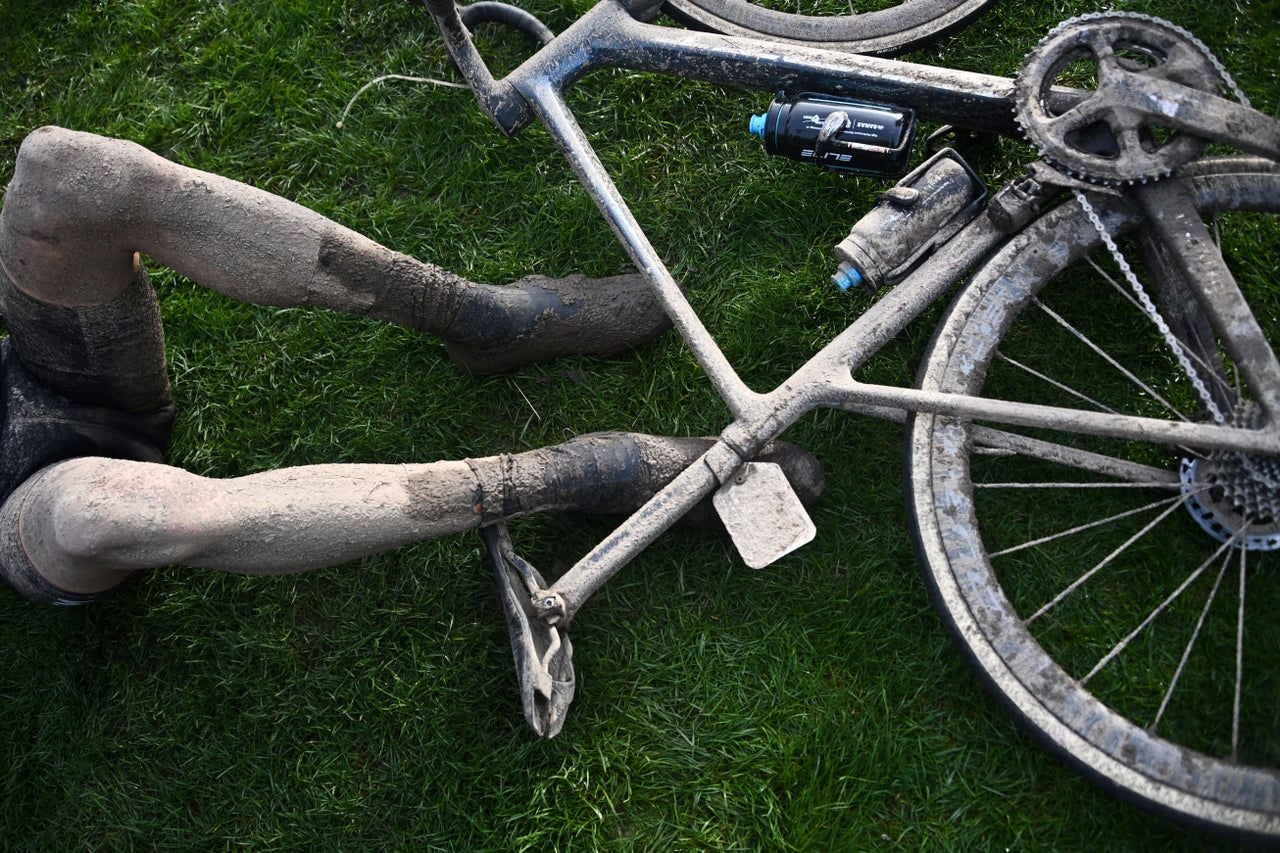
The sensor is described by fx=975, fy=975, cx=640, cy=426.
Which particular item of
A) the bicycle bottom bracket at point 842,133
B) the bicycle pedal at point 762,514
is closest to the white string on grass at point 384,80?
the bicycle bottom bracket at point 842,133

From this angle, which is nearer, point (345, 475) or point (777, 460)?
point (345, 475)

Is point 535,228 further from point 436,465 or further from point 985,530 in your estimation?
point 985,530

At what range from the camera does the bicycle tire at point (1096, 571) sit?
2.07 m

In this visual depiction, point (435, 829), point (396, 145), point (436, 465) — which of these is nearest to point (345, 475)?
point (436, 465)

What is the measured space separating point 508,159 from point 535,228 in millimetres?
257

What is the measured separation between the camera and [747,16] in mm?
2791

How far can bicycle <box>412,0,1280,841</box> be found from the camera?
2094 mm

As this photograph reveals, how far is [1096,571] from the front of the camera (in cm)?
244

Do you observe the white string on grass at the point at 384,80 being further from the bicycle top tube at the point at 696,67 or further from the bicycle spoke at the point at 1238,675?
the bicycle spoke at the point at 1238,675

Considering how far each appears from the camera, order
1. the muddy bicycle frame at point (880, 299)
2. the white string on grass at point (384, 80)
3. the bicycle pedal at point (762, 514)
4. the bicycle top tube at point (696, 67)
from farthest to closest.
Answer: the white string on grass at point (384, 80), the bicycle top tube at point (696, 67), the bicycle pedal at point (762, 514), the muddy bicycle frame at point (880, 299)

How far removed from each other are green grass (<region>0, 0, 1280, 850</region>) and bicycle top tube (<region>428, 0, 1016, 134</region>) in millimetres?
407

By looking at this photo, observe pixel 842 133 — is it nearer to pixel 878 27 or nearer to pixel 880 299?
pixel 880 299

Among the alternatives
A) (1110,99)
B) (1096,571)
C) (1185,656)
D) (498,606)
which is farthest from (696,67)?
(1185,656)

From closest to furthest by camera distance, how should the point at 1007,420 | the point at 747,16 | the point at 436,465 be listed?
the point at 1007,420 → the point at 436,465 → the point at 747,16
